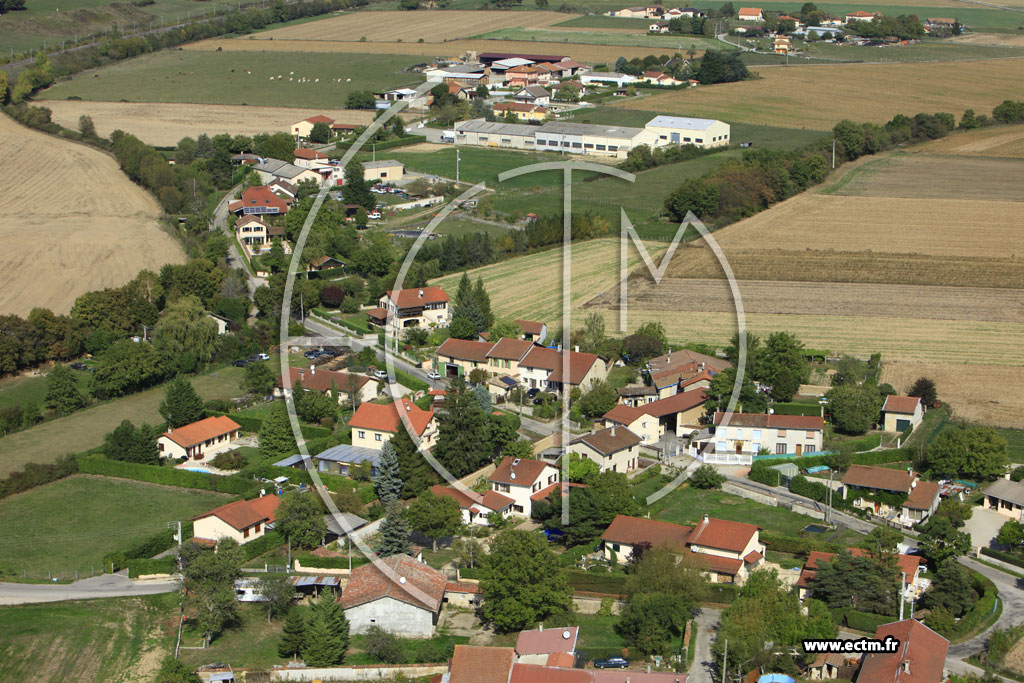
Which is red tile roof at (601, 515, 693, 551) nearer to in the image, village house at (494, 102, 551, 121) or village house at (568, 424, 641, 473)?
village house at (568, 424, 641, 473)

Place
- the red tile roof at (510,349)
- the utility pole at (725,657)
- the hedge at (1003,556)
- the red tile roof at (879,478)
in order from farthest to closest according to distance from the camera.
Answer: the red tile roof at (510,349), the red tile roof at (879,478), the hedge at (1003,556), the utility pole at (725,657)

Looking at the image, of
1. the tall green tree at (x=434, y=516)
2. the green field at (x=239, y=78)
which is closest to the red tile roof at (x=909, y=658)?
the tall green tree at (x=434, y=516)

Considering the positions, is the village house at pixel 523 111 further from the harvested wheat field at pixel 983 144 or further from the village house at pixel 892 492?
the village house at pixel 892 492

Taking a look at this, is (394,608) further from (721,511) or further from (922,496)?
(922,496)

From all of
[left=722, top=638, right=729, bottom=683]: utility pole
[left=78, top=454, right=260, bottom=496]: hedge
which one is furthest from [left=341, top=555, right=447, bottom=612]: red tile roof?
[left=78, top=454, right=260, bottom=496]: hedge

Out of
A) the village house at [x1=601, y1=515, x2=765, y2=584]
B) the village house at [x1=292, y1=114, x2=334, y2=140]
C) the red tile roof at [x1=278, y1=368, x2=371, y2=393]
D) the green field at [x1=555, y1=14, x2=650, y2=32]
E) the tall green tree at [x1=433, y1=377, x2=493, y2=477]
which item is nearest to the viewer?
the village house at [x1=601, y1=515, x2=765, y2=584]

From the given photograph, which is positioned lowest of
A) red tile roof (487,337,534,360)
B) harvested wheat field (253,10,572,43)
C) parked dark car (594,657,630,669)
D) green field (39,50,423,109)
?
parked dark car (594,657,630,669)

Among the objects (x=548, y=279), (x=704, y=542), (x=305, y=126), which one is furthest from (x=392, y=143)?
(x=704, y=542)
